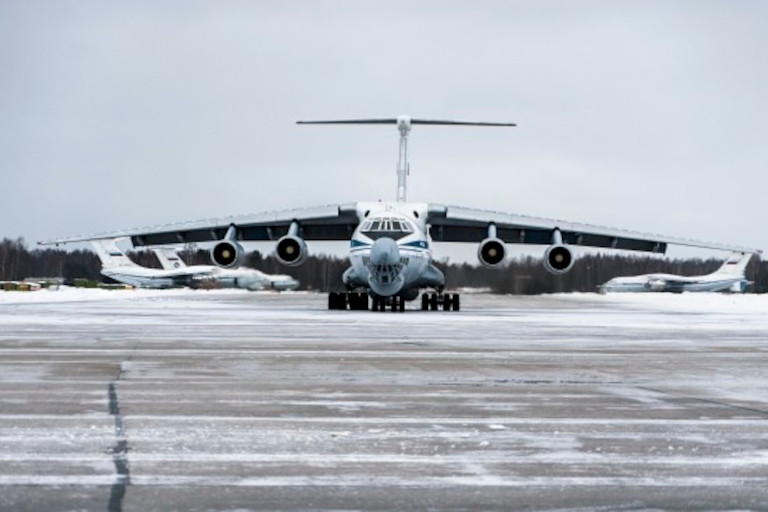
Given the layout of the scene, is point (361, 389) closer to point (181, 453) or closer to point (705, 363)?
point (181, 453)

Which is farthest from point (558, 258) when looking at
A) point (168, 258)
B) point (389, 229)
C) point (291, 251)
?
point (168, 258)

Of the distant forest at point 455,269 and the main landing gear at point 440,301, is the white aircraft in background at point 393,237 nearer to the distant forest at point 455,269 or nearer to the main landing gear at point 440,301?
the main landing gear at point 440,301

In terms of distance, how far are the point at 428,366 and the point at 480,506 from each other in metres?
7.51

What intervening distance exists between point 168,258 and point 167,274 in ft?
30.8

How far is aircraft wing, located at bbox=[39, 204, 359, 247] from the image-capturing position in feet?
121

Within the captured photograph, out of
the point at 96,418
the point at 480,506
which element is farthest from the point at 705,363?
the point at 480,506

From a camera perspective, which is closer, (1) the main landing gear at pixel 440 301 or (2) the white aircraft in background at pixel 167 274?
(1) the main landing gear at pixel 440 301

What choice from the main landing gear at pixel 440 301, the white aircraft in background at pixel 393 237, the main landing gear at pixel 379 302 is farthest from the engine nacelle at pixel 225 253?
the main landing gear at pixel 440 301

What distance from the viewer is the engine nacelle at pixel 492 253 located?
35.7 m

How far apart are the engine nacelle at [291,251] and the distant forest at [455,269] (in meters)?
34.8

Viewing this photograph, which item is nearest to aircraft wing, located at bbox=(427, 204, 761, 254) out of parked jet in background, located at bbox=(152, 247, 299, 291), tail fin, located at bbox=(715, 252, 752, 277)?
tail fin, located at bbox=(715, 252, 752, 277)

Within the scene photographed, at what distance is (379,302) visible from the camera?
3575cm

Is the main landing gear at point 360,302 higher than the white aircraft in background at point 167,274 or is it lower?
lower

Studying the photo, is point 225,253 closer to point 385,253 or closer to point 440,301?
point 385,253
